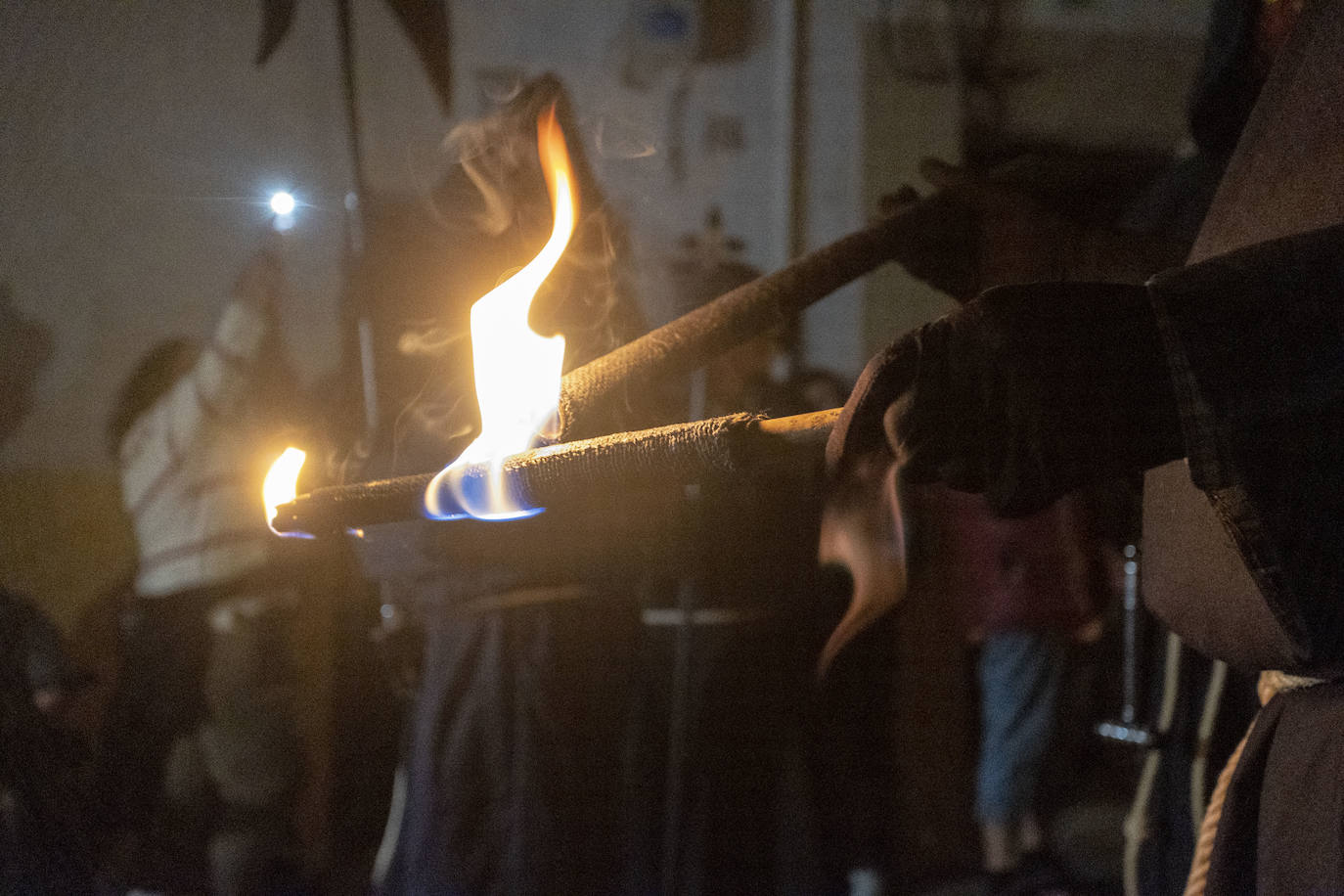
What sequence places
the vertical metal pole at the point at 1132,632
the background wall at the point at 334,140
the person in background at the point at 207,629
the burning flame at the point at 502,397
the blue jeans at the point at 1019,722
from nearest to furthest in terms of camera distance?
1. the burning flame at the point at 502,397
2. the background wall at the point at 334,140
3. the person in background at the point at 207,629
4. the vertical metal pole at the point at 1132,632
5. the blue jeans at the point at 1019,722

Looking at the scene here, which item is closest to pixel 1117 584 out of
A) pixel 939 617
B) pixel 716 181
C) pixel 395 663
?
pixel 939 617

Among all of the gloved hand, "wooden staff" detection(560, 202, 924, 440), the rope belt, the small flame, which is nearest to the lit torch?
the small flame

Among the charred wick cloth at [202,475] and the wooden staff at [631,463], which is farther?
the charred wick cloth at [202,475]

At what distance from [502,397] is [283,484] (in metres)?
0.27

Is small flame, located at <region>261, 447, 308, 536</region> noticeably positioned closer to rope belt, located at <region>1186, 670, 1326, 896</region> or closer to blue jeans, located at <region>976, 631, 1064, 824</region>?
rope belt, located at <region>1186, 670, 1326, 896</region>

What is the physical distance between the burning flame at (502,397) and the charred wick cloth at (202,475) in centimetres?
71

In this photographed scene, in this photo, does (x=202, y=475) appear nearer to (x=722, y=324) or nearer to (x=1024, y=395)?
(x=722, y=324)

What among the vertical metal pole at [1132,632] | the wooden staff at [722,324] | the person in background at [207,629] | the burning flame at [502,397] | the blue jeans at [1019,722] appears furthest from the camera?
the blue jeans at [1019,722]

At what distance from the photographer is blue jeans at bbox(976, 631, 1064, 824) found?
2.12 m

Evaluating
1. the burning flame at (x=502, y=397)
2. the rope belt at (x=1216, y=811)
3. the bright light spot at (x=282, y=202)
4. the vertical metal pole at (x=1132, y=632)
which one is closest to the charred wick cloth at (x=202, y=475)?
the bright light spot at (x=282, y=202)

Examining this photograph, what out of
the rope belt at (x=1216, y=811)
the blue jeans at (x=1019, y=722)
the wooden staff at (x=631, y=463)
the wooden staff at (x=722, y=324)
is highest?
the wooden staff at (x=722, y=324)

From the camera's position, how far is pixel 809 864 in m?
1.86

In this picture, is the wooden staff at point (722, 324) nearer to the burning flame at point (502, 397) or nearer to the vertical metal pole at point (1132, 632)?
the burning flame at point (502, 397)

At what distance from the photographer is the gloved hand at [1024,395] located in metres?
0.46
